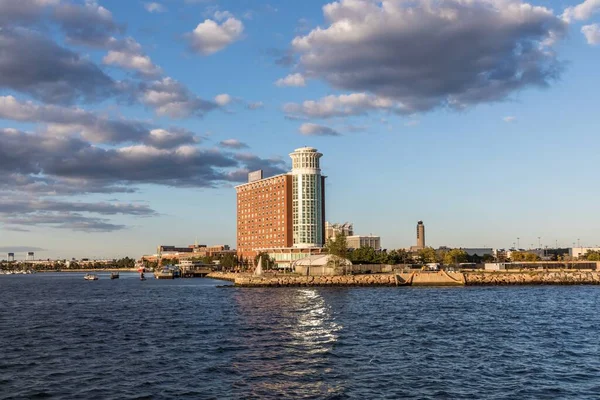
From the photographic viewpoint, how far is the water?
136 feet

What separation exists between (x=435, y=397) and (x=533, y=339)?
30.5 metres

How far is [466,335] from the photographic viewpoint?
67.3 meters

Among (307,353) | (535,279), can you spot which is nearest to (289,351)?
(307,353)

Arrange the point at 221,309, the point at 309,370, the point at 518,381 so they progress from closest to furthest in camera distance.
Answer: the point at 518,381 < the point at 309,370 < the point at 221,309

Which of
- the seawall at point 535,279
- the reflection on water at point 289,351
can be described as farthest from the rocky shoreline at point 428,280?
the reflection on water at point 289,351

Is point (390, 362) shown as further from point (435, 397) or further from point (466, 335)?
point (466, 335)

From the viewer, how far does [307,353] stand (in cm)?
5572

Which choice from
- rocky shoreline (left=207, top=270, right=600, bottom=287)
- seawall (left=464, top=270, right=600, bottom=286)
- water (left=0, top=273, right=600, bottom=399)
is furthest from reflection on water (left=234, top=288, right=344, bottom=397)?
seawall (left=464, top=270, right=600, bottom=286)

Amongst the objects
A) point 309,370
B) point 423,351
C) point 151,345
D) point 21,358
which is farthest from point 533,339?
point 21,358

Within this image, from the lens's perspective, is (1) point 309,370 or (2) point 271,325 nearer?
(1) point 309,370

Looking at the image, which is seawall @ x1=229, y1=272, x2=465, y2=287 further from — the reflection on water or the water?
the reflection on water

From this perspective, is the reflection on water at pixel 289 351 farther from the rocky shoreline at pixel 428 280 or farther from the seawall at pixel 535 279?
the seawall at pixel 535 279

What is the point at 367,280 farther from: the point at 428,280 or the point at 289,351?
the point at 289,351

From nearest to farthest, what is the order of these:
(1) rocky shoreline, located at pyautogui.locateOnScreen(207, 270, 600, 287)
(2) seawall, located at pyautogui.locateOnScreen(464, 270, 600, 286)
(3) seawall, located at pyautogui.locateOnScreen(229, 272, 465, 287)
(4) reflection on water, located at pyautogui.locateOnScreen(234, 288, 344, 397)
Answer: (4) reflection on water, located at pyautogui.locateOnScreen(234, 288, 344, 397), (3) seawall, located at pyautogui.locateOnScreen(229, 272, 465, 287), (1) rocky shoreline, located at pyautogui.locateOnScreen(207, 270, 600, 287), (2) seawall, located at pyautogui.locateOnScreen(464, 270, 600, 286)
